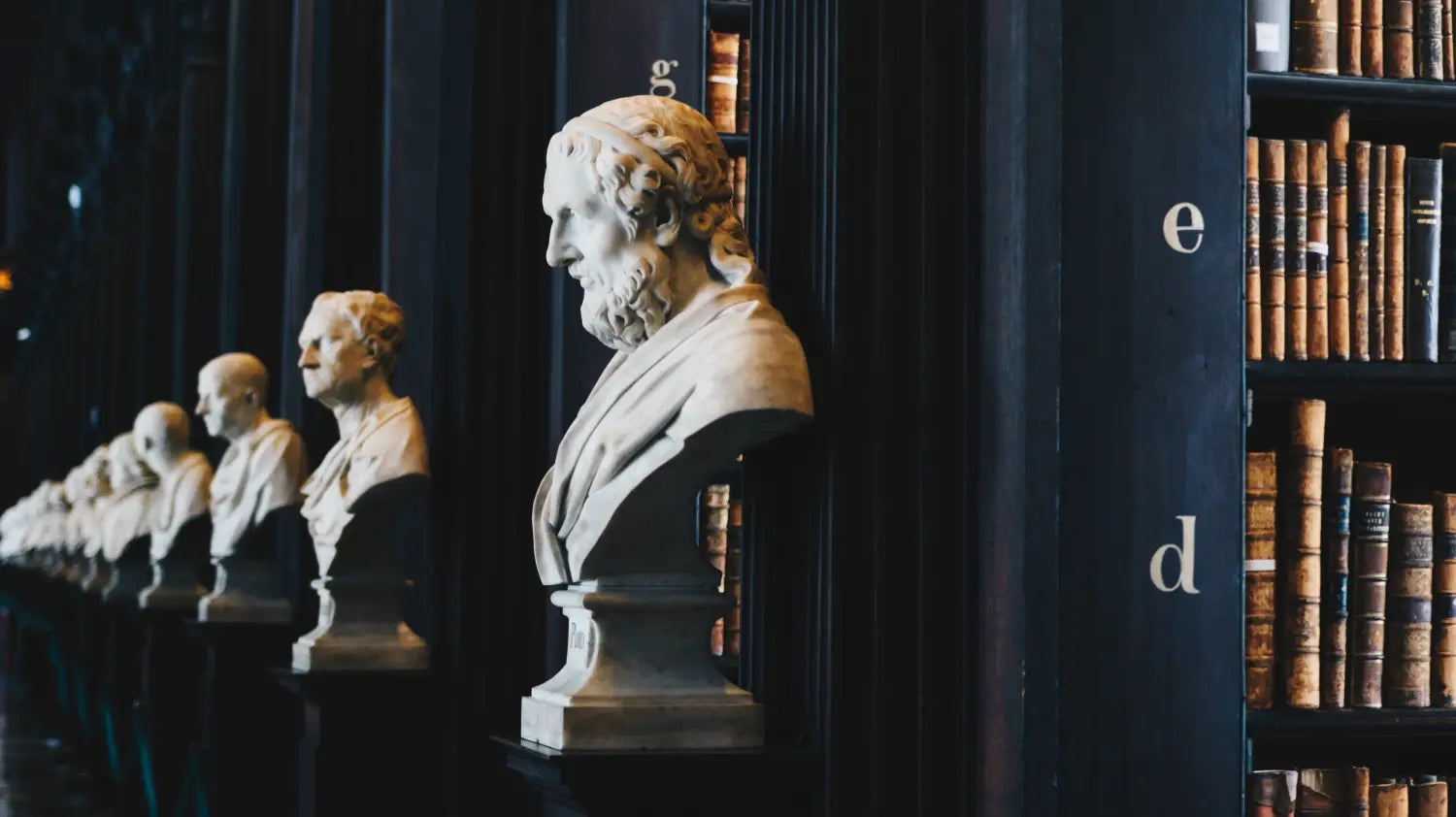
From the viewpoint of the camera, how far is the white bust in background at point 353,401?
446 centimetres

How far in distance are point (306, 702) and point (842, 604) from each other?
101 inches

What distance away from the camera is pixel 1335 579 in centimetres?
292

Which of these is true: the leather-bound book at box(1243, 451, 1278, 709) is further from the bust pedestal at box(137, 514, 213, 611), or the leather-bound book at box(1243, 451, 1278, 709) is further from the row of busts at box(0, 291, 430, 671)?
the bust pedestal at box(137, 514, 213, 611)

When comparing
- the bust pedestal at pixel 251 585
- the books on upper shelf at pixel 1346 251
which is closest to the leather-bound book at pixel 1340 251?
the books on upper shelf at pixel 1346 251

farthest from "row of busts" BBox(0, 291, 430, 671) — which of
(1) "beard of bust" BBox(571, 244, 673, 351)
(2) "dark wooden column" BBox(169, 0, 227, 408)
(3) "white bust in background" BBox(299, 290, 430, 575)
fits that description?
(1) "beard of bust" BBox(571, 244, 673, 351)

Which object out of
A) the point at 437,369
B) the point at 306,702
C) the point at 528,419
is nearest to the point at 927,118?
the point at 528,419

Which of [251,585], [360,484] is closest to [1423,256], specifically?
[360,484]

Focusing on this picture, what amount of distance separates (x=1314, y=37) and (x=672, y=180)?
1122 millimetres

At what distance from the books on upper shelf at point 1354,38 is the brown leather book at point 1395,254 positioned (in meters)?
0.17

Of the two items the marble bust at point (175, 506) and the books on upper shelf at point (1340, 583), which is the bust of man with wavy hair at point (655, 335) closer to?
the books on upper shelf at point (1340, 583)

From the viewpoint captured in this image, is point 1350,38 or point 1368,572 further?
point 1350,38

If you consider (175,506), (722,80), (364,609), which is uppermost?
(722,80)

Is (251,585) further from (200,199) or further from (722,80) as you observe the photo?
(200,199)

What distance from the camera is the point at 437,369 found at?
4.46m
